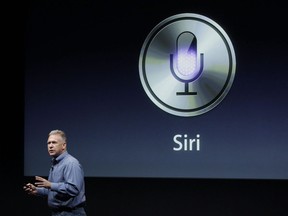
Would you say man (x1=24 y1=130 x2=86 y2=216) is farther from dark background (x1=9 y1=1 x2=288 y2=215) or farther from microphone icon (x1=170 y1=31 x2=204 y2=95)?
microphone icon (x1=170 y1=31 x2=204 y2=95)

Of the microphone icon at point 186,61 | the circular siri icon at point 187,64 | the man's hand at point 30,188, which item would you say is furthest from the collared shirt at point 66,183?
the microphone icon at point 186,61

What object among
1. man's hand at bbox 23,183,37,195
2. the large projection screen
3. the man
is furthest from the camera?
the large projection screen

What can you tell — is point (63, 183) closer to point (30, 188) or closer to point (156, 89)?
point (30, 188)

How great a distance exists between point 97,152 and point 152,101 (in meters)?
0.75

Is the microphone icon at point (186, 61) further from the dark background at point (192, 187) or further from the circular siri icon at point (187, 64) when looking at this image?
the dark background at point (192, 187)

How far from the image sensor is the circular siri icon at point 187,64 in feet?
18.2

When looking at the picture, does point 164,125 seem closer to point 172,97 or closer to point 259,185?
point 172,97

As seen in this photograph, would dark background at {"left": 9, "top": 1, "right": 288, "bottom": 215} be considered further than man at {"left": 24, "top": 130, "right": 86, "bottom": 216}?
Yes

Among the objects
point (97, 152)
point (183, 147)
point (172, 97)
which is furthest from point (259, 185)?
point (97, 152)

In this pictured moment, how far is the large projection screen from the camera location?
5.46 meters

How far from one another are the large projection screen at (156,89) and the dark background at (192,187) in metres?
0.02

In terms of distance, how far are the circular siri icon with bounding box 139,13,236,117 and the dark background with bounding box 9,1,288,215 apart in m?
0.12

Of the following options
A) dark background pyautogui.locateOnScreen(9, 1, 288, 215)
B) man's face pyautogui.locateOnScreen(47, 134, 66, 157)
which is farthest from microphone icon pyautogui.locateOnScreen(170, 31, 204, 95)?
man's face pyautogui.locateOnScreen(47, 134, 66, 157)

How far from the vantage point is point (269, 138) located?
5438 mm
